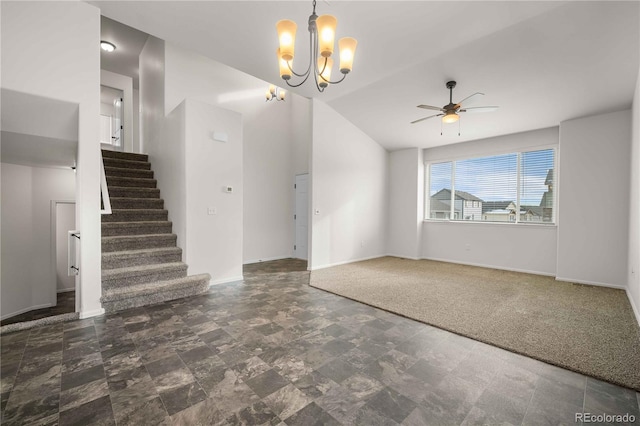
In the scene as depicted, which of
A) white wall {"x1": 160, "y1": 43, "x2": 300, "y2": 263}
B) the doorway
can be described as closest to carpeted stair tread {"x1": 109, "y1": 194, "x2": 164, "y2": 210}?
white wall {"x1": 160, "y1": 43, "x2": 300, "y2": 263}

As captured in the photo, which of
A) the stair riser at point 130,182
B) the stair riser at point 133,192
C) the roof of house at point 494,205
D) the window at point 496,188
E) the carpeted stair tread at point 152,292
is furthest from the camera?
the roof of house at point 494,205

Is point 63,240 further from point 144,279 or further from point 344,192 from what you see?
point 344,192

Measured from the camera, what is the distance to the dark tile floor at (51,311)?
179 inches

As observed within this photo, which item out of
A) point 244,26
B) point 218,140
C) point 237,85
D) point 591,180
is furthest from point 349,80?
point 591,180

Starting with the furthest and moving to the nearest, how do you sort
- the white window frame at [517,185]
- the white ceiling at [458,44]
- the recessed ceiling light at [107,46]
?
the recessed ceiling light at [107,46] → the white window frame at [517,185] → the white ceiling at [458,44]

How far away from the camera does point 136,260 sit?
13.1 ft

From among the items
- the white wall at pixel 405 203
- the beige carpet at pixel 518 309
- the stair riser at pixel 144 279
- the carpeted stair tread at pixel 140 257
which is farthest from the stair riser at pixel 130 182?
the white wall at pixel 405 203

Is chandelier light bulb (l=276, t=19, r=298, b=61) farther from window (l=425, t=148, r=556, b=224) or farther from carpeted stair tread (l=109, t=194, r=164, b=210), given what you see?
window (l=425, t=148, r=556, b=224)

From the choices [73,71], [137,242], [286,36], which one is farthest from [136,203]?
[286,36]

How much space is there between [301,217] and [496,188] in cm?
451

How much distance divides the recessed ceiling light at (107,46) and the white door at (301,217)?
5.10 metres

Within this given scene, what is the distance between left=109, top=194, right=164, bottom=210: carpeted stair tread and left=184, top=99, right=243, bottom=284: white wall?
1.18 m

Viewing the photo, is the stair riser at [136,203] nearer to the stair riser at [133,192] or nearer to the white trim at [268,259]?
the stair riser at [133,192]

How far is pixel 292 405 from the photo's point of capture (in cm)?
175
